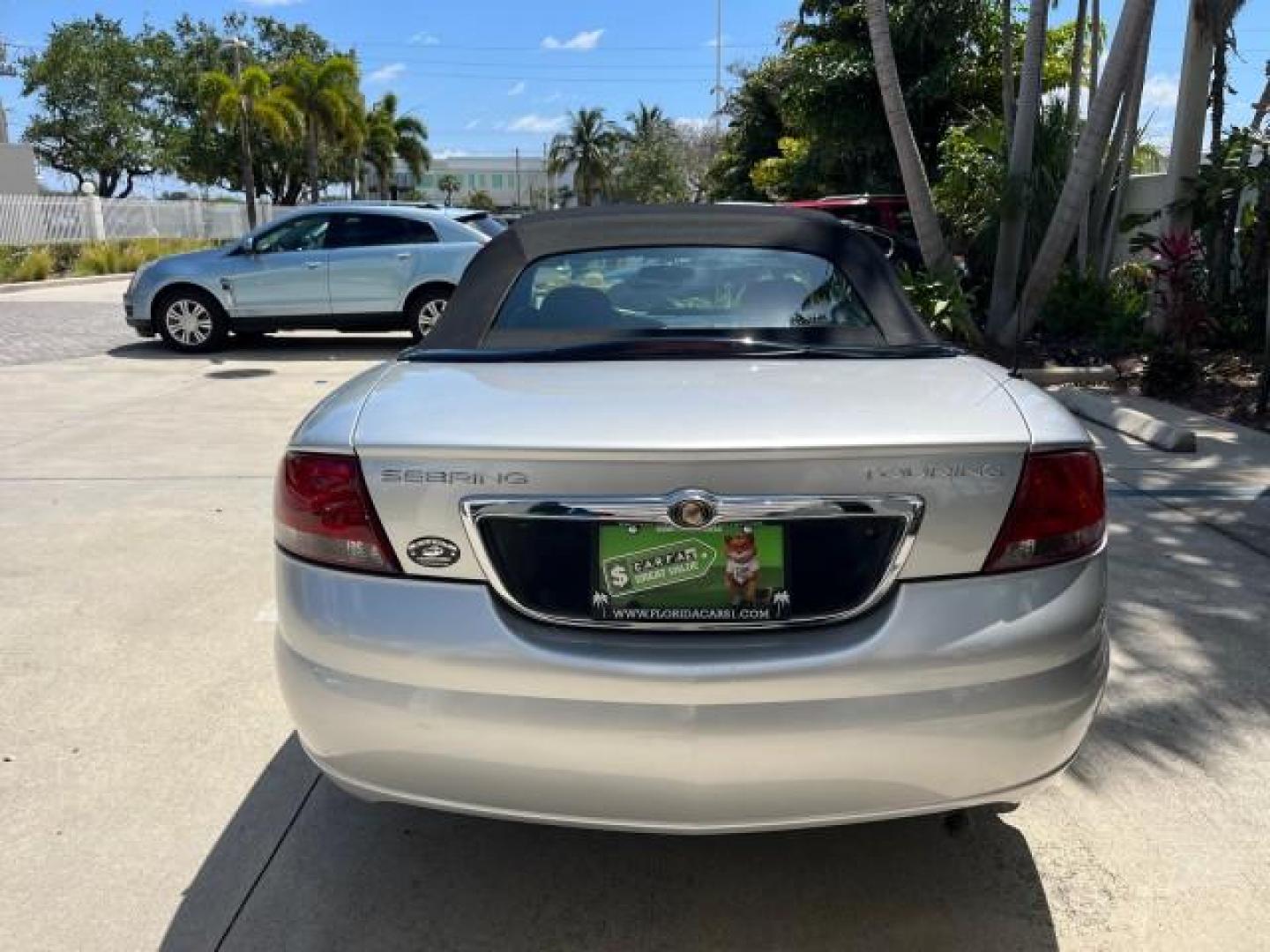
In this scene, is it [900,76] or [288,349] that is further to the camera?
[900,76]

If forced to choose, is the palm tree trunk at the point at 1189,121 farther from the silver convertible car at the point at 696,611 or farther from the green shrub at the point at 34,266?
the green shrub at the point at 34,266

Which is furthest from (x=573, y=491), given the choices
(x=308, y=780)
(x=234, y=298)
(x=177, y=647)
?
(x=234, y=298)

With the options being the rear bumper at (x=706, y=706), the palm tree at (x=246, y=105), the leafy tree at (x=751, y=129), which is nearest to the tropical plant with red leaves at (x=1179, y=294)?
the rear bumper at (x=706, y=706)

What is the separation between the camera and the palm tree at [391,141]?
213 ft

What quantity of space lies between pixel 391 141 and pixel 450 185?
4786cm

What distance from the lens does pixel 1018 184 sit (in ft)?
34.4

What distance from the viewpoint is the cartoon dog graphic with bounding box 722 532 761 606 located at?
7.02ft

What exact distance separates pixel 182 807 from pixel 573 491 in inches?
65.0

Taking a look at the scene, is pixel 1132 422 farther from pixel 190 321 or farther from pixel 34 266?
pixel 34 266

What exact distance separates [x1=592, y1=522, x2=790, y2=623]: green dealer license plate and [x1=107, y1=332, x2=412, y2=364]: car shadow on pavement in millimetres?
9514

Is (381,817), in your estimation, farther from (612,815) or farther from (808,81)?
(808,81)

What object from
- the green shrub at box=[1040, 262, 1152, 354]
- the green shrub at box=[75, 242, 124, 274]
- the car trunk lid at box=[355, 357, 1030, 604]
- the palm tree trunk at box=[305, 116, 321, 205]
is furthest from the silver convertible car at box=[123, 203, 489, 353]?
the palm tree trunk at box=[305, 116, 321, 205]

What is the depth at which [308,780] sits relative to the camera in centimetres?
312

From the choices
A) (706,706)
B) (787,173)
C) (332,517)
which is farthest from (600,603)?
(787,173)
